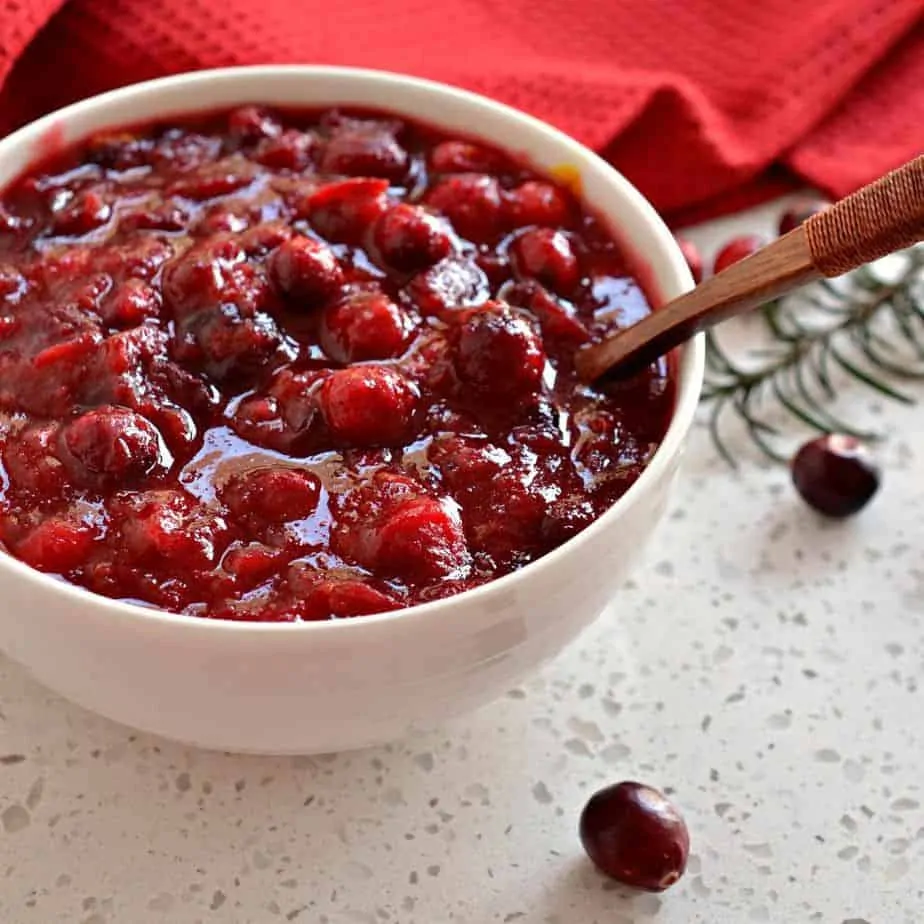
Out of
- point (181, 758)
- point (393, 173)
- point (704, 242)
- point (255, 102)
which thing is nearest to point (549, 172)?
point (393, 173)

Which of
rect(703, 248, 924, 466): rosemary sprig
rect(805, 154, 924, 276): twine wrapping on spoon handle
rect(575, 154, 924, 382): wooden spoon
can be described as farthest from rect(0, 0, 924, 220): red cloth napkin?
rect(805, 154, 924, 276): twine wrapping on spoon handle

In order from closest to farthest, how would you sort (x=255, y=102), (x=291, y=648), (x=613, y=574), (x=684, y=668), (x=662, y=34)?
(x=291, y=648) < (x=613, y=574) < (x=684, y=668) < (x=255, y=102) < (x=662, y=34)

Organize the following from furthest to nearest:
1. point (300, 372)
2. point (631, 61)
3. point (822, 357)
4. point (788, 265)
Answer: point (631, 61) → point (822, 357) → point (300, 372) → point (788, 265)

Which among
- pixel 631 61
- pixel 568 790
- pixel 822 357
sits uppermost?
pixel 631 61

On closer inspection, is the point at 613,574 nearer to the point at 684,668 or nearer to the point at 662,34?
the point at 684,668

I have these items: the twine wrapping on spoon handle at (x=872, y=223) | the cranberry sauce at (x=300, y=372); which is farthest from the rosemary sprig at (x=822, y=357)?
the twine wrapping on spoon handle at (x=872, y=223)

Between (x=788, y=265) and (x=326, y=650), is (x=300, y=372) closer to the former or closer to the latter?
(x=326, y=650)

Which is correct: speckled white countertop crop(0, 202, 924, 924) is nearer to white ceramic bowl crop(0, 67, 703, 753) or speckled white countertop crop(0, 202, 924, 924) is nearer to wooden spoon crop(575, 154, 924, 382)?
white ceramic bowl crop(0, 67, 703, 753)

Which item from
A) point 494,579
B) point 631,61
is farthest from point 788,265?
point 631,61

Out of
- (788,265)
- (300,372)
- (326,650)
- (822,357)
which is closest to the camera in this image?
(326,650)
